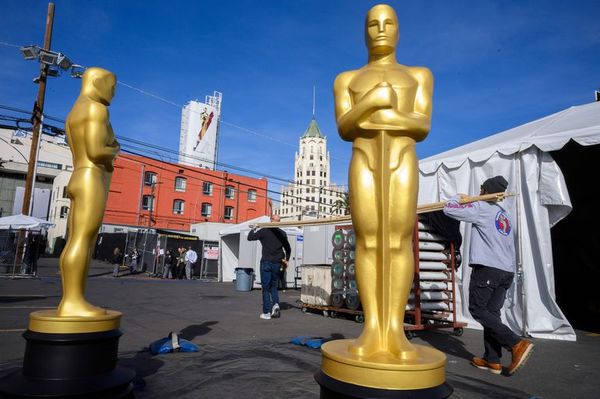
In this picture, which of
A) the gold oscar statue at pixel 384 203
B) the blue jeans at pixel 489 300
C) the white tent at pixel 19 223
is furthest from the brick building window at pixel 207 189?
the gold oscar statue at pixel 384 203

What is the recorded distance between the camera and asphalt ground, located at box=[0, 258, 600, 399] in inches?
143

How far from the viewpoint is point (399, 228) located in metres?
2.35

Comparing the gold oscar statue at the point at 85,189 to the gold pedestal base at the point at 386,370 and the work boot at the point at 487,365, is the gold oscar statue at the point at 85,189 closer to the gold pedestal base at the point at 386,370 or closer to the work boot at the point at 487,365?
the gold pedestal base at the point at 386,370

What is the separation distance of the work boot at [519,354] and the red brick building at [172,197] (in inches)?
1332

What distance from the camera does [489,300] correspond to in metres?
4.64

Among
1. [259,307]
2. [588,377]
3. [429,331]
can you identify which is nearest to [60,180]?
[259,307]

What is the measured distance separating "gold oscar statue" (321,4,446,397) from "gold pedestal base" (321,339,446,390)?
1 cm

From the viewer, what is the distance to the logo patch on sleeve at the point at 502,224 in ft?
15.4

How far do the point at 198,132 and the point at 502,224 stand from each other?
54.9 m

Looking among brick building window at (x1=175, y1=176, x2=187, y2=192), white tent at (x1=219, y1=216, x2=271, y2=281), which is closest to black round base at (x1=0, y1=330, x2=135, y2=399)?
white tent at (x1=219, y1=216, x2=271, y2=281)

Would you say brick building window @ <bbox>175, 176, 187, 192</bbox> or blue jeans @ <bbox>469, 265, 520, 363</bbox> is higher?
brick building window @ <bbox>175, 176, 187, 192</bbox>

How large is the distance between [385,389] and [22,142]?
54.0 m

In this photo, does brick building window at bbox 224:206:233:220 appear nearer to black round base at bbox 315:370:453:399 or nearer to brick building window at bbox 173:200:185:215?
brick building window at bbox 173:200:185:215

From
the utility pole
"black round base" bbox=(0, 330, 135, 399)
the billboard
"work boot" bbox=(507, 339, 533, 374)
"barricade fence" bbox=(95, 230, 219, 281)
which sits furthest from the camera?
the billboard
